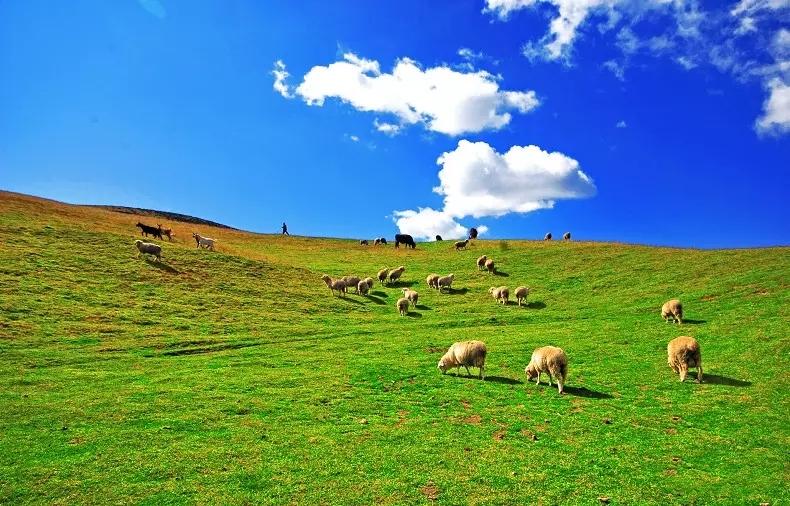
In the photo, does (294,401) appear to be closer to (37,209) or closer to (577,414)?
(577,414)

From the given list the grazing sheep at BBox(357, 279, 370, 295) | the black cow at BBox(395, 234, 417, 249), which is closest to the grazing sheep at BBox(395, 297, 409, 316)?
the grazing sheep at BBox(357, 279, 370, 295)

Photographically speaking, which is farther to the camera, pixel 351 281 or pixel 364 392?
pixel 351 281

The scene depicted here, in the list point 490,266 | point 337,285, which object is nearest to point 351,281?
point 337,285

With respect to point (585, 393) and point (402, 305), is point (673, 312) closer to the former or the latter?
point (585, 393)

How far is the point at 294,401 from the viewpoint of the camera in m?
19.1

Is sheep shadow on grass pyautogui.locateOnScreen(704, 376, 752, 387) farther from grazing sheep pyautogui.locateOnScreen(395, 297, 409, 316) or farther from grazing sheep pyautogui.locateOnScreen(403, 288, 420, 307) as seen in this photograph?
grazing sheep pyautogui.locateOnScreen(403, 288, 420, 307)

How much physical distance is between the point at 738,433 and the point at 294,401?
16.3 metres

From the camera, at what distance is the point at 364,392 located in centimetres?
2039

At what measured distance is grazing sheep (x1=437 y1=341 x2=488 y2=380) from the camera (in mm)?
22172

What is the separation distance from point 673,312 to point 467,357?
19235 mm

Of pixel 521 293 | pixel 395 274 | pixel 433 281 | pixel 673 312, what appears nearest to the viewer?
pixel 673 312

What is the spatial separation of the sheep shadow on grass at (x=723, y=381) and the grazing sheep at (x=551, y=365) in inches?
268

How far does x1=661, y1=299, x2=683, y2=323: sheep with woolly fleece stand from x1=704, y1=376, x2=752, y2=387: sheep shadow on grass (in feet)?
38.3

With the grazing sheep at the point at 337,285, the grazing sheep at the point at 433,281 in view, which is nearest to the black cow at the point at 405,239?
the grazing sheep at the point at 433,281
